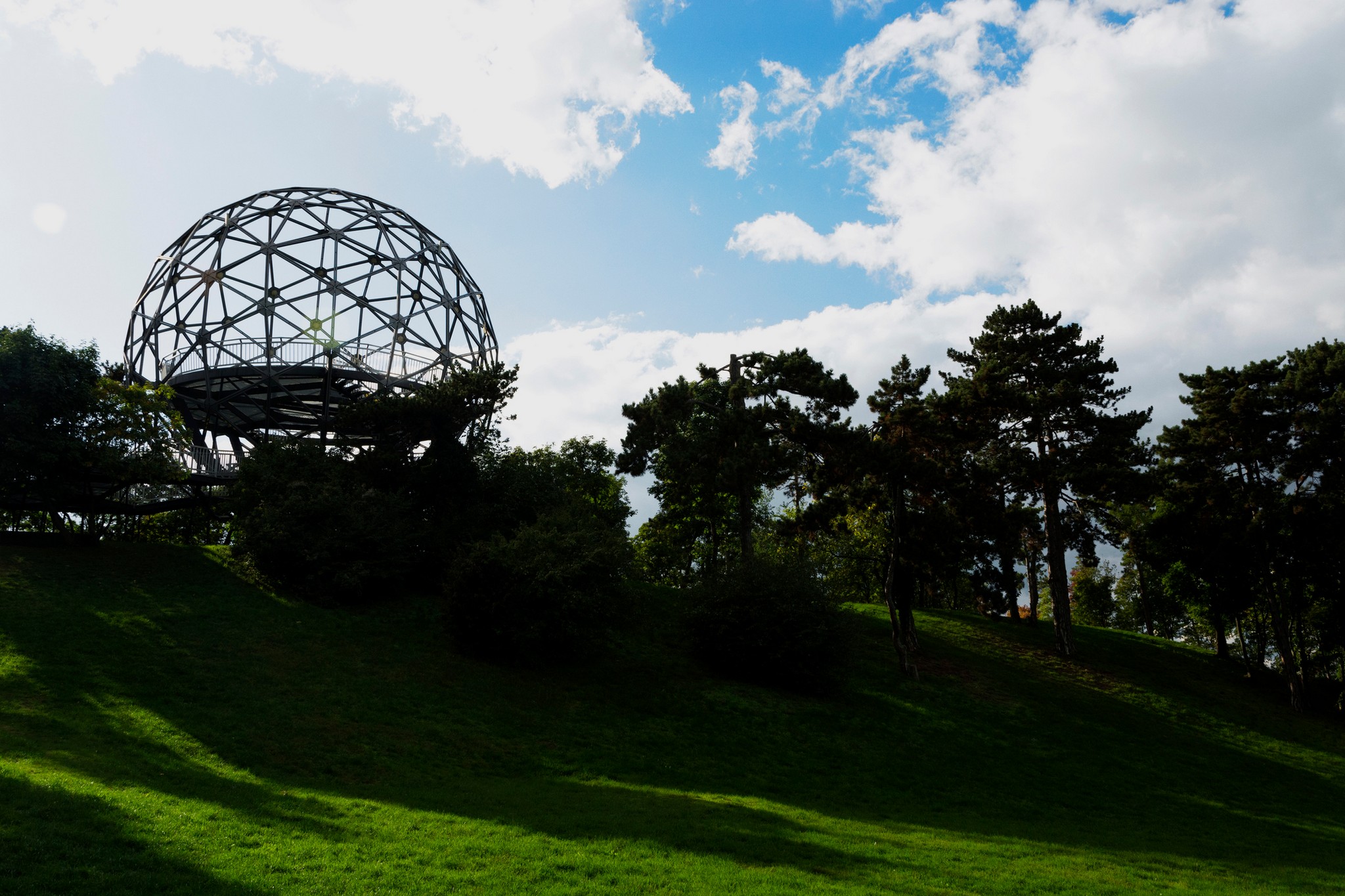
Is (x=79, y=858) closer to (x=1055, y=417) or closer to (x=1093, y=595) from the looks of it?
(x=1055, y=417)

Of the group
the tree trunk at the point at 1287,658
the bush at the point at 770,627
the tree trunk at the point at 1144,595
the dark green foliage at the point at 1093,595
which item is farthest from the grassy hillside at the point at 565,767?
the dark green foliage at the point at 1093,595

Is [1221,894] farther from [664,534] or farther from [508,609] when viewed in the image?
[664,534]

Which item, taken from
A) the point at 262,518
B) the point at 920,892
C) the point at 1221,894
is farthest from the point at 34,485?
the point at 1221,894

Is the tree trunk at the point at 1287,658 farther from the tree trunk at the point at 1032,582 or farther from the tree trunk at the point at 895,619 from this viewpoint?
the tree trunk at the point at 895,619

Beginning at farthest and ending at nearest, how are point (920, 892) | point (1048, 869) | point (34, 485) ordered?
point (34, 485), point (1048, 869), point (920, 892)

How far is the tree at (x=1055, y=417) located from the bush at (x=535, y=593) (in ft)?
56.3

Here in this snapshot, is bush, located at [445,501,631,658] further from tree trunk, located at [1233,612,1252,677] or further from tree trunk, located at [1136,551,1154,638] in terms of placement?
tree trunk, located at [1136,551,1154,638]

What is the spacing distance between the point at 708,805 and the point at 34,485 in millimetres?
22771

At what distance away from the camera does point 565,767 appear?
56.5 feet

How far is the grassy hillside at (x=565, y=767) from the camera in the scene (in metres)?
10.1

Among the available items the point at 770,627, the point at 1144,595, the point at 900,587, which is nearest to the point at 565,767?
the point at 770,627

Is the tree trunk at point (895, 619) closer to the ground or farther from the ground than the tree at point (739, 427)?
closer to the ground

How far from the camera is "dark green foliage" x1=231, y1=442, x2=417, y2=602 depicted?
25359 mm

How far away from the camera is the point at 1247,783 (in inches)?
913
